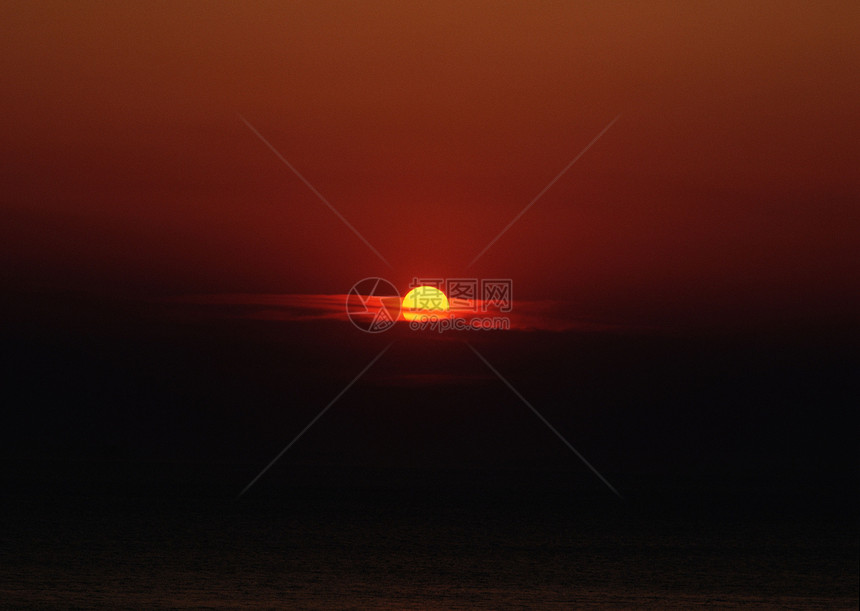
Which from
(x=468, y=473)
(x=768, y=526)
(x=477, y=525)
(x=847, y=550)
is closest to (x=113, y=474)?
(x=468, y=473)

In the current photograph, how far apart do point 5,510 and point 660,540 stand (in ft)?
63.5

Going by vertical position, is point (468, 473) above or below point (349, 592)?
above

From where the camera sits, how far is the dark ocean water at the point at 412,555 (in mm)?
13781

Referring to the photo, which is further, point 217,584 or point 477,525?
point 477,525

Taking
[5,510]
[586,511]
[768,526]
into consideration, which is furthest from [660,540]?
[5,510]

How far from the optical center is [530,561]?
724 inches

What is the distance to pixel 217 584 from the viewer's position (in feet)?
48.4

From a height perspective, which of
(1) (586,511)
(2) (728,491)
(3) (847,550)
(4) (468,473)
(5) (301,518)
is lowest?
(3) (847,550)

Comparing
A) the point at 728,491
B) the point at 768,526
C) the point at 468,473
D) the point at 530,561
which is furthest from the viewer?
the point at 468,473

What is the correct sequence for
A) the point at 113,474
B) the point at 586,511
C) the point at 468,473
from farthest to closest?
the point at 468,473
the point at 113,474
the point at 586,511

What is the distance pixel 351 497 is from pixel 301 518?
10276mm

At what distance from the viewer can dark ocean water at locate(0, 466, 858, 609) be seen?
45.2 feet

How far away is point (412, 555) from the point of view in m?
18.8

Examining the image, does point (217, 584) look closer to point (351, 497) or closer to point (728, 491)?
point (351, 497)
